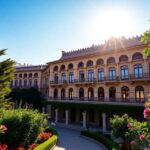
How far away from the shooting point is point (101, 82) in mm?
34000

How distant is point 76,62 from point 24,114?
24.7 meters

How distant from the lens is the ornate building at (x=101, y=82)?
29766 millimetres

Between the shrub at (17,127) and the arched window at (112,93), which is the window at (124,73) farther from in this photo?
the shrub at (17,127)

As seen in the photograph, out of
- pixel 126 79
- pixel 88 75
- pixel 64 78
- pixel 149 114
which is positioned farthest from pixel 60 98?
pixel 149 114

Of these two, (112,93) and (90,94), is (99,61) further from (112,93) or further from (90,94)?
(90,94)

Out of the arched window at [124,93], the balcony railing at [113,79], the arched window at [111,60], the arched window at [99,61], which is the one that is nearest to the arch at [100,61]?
the arched window at [99,61]

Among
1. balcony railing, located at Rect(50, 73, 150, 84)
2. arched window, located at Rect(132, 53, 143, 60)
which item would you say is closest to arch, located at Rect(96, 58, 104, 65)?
balcony railing, located at Rect(50, 73, 150, 84)

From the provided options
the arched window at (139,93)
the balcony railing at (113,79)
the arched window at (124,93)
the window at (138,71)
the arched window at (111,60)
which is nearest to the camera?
the balcony railing at (113,79)

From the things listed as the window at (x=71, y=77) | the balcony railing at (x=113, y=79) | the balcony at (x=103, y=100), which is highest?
the window at (x=71, y=77)

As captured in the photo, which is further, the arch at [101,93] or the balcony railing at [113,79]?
the arch at [101,93]

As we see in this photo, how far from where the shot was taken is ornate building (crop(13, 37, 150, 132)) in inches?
Result: 1172

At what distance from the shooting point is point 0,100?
25109mm

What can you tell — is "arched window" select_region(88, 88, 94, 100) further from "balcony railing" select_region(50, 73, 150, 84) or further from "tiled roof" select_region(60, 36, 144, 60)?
"tiled roof" select_region(60, 36, 144, 60)

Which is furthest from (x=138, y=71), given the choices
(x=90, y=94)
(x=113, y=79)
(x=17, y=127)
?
(x=17, y=127)
